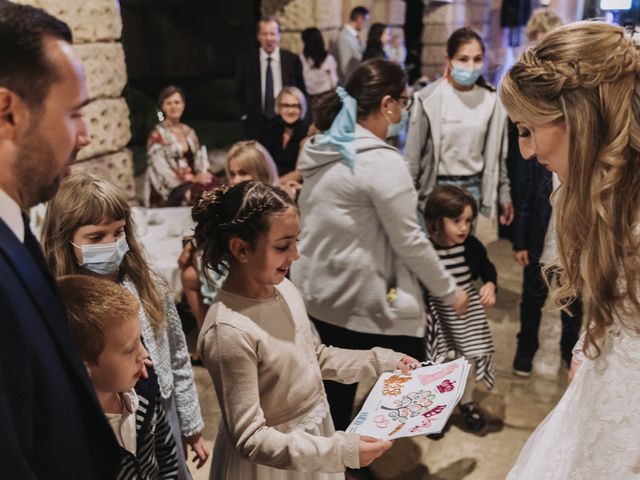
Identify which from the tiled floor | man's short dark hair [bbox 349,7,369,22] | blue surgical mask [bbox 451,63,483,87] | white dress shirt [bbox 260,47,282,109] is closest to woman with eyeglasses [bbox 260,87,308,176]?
white dress shirt [bbox 260,47,282,109]

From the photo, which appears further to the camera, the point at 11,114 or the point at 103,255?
the point at 103,255

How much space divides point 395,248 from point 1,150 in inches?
63.8

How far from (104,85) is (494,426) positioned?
2.84m

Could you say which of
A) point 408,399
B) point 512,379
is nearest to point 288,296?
point 408,399

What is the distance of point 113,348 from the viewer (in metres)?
1.31

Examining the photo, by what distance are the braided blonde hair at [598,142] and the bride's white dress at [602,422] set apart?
0.05 m

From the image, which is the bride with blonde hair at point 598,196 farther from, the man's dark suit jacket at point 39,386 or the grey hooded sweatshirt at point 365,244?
the man's dark suit jacket at point 39,386

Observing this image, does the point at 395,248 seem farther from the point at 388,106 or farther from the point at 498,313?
the point at 498,313

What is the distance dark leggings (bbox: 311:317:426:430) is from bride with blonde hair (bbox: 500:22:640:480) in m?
1.04

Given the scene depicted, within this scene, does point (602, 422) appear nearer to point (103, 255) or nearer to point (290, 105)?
point (103, 255)

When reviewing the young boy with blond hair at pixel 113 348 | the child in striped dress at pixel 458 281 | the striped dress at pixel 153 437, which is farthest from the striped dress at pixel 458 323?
the young boy with blond hair at pixel 113 348

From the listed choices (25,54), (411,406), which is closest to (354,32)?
(411,406)

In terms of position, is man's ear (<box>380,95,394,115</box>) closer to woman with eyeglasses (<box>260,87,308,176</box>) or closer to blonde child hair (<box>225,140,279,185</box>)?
blonde child hair (<box>225,140,279,185</box>)

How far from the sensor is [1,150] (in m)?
0.85
